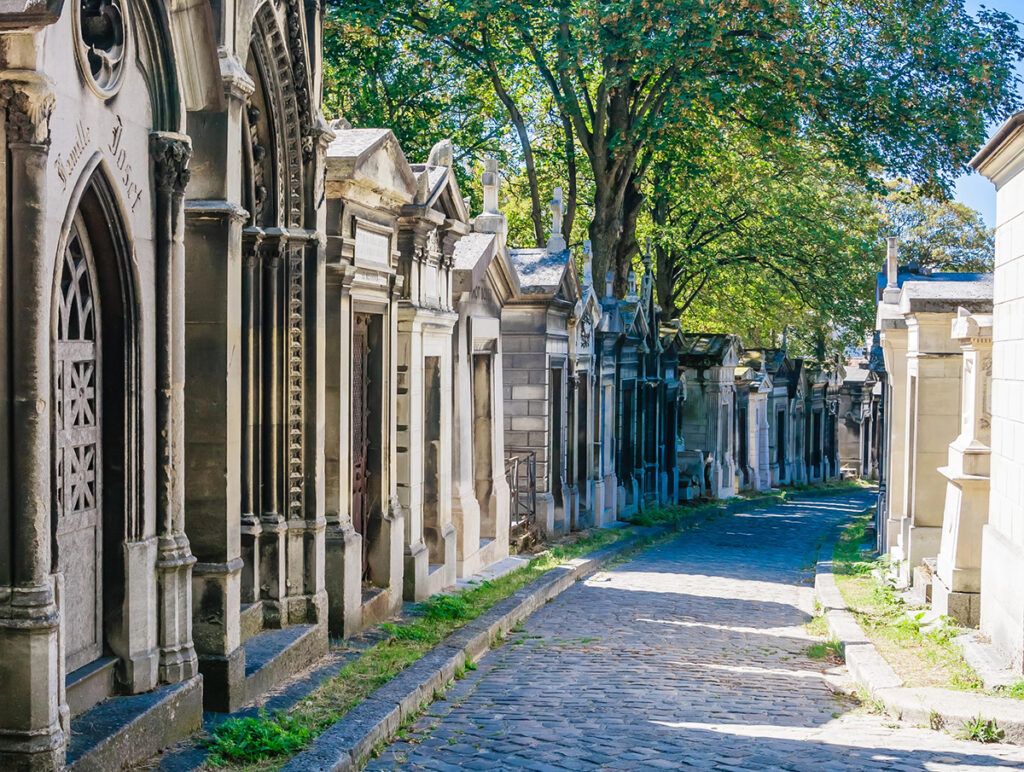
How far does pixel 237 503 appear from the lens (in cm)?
728

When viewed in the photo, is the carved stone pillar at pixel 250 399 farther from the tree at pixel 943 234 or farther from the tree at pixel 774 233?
→ the tree at pixel 943 234

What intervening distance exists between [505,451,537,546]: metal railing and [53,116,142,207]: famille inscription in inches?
429

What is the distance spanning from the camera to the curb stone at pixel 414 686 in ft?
21.3

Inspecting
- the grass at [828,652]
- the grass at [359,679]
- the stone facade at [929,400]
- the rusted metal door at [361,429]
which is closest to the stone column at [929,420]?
the stone facade at [929,400]

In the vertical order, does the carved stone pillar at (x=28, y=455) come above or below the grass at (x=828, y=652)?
above

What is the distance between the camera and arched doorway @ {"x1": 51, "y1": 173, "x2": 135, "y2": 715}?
582 cm

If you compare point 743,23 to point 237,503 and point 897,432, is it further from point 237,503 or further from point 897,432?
point 237,503

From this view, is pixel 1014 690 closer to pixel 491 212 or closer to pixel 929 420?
pixel 929 420

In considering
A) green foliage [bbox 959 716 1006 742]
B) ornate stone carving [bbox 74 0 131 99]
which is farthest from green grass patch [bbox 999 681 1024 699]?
ornate stone carving [bbox 74 0 131 99]

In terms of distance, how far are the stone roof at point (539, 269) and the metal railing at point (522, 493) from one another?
223cm

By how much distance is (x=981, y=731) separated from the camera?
24.3 feet

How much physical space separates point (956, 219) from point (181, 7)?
46987 mm

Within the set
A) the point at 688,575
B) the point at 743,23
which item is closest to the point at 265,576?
the point at 688,575

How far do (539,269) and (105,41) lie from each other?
12.3m
